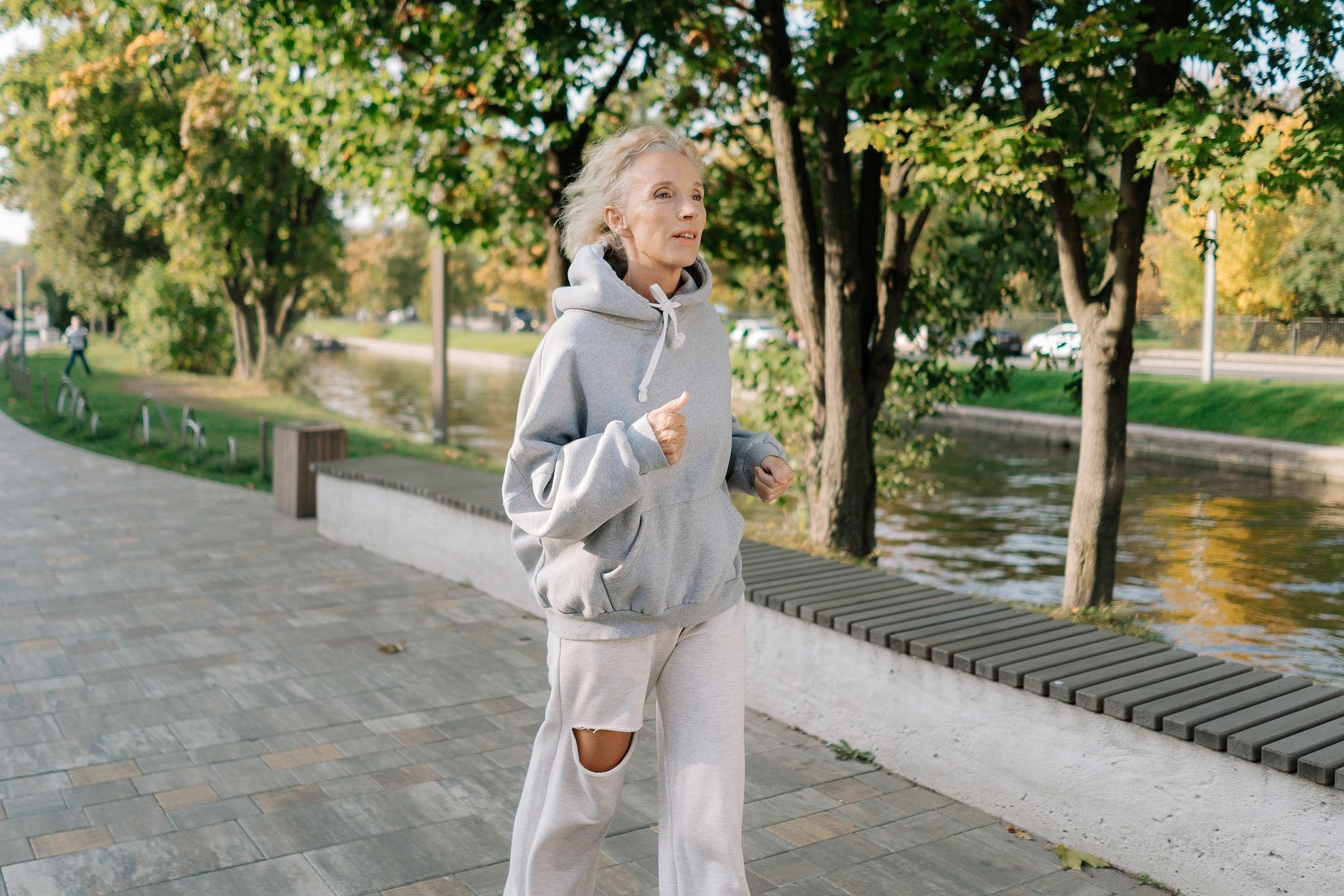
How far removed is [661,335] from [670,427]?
0.31 m

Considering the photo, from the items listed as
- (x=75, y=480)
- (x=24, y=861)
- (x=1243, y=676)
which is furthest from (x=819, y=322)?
(x=75, y=480)

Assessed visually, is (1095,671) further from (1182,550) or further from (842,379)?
(1182,550)

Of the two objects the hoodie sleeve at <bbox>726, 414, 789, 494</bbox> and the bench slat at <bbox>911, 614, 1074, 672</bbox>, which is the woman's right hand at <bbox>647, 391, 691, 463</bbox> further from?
the bench slat at <bbox>911, 614, 1074, 672</bbox>

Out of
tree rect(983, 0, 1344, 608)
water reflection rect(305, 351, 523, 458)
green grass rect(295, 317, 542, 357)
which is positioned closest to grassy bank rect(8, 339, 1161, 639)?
tree rect(983, 0, 1344, 608)

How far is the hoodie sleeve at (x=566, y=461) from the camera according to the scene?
2.33 m

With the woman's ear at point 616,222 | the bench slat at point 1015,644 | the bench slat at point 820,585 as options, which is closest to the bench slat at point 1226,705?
the bench slat at point 1015,644

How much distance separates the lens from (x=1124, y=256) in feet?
22.7

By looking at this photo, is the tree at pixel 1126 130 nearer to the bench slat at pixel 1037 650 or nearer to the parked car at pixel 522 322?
the bench slat at pixel 1037 650

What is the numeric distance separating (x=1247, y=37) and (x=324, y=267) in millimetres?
23119

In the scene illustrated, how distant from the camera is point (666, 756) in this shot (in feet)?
8.86

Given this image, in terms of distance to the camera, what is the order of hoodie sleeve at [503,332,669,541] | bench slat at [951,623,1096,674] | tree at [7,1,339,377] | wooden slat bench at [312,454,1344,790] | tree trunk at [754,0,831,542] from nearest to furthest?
hoodie sleeve at [503,332,669,541] → wooden slat bench at [312,454,1344,790] → bench slat at [951,623,1096,674] → tree trunk at [754,0,831,542] → tree at [7,1,339,377]

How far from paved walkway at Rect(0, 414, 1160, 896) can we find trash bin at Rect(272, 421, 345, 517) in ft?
7.06

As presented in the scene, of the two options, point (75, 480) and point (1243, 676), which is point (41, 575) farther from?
point (1243, 676)

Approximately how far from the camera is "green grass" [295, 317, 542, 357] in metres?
57.5
